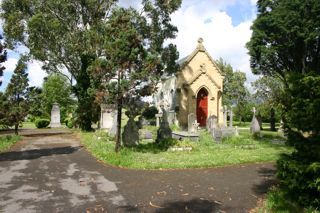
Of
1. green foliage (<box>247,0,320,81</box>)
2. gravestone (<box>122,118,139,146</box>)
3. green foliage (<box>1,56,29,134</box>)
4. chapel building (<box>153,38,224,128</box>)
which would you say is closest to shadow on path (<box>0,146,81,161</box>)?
gravestone (<box>122,118,139,146</box>)

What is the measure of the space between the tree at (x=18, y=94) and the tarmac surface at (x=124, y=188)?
37.4 feet

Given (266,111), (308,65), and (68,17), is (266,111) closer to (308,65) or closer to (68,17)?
(308,65)

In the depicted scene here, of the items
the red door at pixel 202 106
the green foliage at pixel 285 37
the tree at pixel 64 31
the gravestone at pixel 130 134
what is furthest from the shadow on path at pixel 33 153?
the green foliage at pixel 285 37

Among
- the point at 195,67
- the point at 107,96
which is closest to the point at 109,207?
the point at 107,96

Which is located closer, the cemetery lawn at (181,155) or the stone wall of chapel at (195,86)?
the cemetery lawn at (181,155)

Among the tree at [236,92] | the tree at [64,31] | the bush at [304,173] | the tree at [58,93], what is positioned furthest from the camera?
the tree at [58,93]

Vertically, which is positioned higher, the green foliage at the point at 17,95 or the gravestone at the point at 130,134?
the green foliage at the point at 17,95

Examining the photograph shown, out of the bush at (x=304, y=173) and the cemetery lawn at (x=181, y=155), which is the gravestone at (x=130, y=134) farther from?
the bush at (x=304, y=173)

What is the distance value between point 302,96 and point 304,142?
1.05 meters

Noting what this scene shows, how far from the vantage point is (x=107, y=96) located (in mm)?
15141

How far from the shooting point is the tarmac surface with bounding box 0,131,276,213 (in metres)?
7.70

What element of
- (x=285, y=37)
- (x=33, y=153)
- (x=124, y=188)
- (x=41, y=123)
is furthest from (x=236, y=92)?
(x=124, y=188)

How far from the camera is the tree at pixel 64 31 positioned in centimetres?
2848

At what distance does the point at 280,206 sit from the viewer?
7.09m
